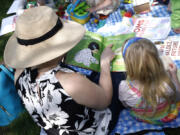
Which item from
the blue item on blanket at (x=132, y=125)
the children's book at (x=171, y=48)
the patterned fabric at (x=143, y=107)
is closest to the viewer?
the patterned fabric at (x=143, y=107)

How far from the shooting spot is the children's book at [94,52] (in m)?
1.71

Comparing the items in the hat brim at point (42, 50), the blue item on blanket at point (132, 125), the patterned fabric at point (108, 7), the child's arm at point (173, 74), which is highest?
the hat brim at point (42, 50)

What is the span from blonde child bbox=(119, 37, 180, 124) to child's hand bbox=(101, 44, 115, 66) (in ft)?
0.95

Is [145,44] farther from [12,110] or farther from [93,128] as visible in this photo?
[12,110]

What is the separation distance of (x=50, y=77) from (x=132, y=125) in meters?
0.87

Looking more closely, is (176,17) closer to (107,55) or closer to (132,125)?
(107,55)

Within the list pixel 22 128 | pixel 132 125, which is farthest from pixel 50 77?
pixel 22 128

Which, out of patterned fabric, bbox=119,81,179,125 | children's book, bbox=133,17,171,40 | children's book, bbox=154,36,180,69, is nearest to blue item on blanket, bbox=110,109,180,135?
patterned fabric, bbox=119,81,179,125

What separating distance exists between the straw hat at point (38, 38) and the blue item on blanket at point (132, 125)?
84cm

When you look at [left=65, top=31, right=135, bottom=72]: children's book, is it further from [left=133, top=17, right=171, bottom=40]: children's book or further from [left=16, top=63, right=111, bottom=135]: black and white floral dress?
[left=16, top=63, right=111, bottom=135]: black and white floral dress

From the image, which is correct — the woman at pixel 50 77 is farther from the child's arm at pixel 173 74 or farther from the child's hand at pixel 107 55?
the child's arm at pixel 173 74

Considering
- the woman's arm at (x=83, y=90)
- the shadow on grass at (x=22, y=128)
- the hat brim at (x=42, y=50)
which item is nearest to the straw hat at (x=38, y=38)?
the hat brim at (x=42, y=50)

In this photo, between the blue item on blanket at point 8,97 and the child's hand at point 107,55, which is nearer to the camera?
the blue item on blanket at point 8,97

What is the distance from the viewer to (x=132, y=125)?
1.53 m
